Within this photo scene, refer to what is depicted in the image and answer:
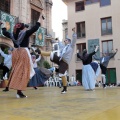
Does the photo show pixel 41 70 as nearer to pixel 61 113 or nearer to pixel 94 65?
pixel 94 65

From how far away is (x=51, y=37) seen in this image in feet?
75.1

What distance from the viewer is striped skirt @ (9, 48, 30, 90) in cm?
463

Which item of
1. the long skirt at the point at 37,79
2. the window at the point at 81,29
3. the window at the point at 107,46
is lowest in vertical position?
the long skirt at the point at 37,79

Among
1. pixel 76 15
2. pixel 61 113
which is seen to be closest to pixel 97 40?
pixel 76 15

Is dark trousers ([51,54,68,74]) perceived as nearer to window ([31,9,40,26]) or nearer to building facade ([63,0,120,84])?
window ([31,9,40,26])

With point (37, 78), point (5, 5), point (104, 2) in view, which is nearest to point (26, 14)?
point (5, 5)

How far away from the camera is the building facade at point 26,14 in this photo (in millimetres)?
17453

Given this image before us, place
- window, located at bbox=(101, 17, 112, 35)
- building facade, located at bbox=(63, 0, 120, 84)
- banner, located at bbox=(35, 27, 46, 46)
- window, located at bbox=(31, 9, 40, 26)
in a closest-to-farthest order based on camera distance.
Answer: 1. banner, located at bbox=(35, 27, 46, 46)
2. window, located at bbox=(31, 9, 40, 26)
3. building facade, located at bbox=(63, 0, 120, 84)
4. window, located at bbox=(101, 17, 112, 35)

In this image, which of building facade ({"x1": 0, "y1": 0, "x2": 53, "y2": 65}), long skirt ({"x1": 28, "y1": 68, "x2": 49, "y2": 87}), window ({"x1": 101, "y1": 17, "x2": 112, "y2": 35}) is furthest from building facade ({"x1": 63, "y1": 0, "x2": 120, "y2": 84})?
long skirt ({"x1": 28, "y1": 68, "x2": 49, "y2": 87})

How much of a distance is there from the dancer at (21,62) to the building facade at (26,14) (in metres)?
12.1

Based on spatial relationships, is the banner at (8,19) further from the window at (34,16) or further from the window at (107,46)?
the window at (107,46)

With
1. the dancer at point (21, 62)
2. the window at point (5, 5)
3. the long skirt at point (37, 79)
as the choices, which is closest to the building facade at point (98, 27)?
the window at point (5, 5)

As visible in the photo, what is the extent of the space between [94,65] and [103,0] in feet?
52.2

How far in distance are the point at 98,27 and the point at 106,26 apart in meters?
0.78
